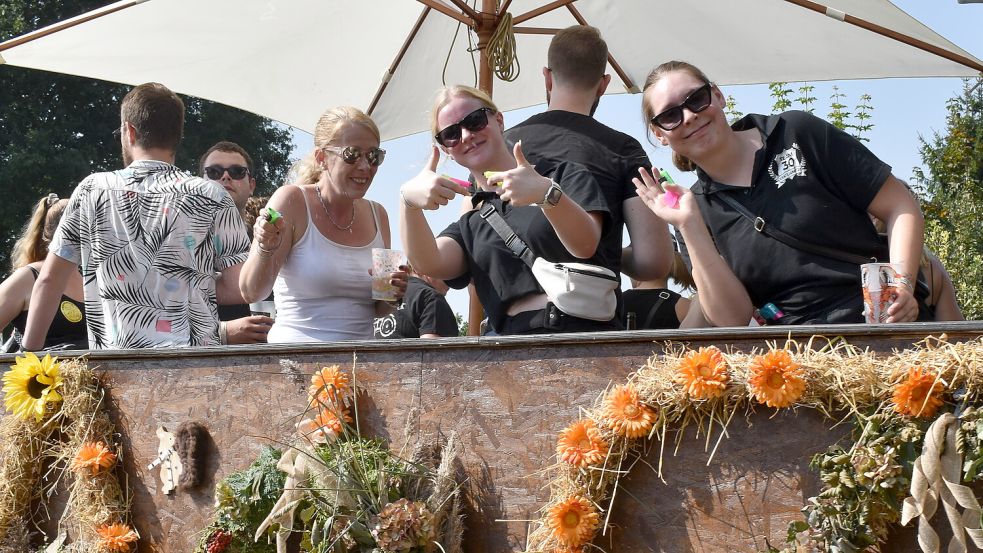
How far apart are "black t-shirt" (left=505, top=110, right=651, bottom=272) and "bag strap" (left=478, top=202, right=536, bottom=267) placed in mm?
268

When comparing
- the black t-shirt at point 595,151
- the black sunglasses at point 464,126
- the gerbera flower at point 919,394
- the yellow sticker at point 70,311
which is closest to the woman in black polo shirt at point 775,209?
the black t-shirt at point 595,151

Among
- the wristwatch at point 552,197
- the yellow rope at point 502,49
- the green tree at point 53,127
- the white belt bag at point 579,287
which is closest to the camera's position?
the wristwatch at point 552,197

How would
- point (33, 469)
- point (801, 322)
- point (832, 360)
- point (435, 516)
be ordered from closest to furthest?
point (832, 360) < point (435, 516) < point (801, 322) < point (33, 469)

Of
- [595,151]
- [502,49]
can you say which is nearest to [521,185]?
[595,151]

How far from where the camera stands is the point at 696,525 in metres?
2.60

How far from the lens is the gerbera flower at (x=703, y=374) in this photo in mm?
2543

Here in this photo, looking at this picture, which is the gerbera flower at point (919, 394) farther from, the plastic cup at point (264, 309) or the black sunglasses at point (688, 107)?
the plastic cup at point (264, 309)

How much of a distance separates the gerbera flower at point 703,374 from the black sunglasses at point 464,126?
1.27m

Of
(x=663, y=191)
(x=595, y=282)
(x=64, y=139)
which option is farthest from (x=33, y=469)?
(x=64, y=139)

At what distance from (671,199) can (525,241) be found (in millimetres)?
447

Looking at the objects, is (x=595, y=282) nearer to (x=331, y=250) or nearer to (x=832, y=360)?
(x=832, y=360)

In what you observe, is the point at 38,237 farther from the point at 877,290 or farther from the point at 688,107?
the point at 877,290

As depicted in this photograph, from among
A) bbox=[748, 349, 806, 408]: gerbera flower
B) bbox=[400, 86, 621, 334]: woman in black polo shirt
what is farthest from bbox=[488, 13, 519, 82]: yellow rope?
bbox=[748, 349, 806, 408]: gerbera flower

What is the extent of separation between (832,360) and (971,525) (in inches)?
17.2
